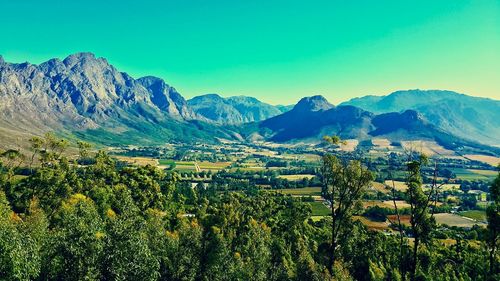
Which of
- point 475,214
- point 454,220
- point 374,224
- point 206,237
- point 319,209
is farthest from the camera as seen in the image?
point 475,214

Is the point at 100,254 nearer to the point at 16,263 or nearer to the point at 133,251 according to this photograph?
the point at 133,251

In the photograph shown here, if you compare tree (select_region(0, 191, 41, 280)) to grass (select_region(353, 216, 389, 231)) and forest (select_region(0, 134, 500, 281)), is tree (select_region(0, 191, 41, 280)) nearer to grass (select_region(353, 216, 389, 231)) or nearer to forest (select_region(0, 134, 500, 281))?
forest (select_region(0, 134, 500, 281))

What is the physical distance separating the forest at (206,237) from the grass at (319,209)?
40143mm

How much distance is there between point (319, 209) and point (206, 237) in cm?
10619

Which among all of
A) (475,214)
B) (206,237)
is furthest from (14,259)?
(475,214)

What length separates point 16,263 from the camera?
3794 cm

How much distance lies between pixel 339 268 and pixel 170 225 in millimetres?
46823

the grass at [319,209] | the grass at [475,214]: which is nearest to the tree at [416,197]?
the grass at [319,209]

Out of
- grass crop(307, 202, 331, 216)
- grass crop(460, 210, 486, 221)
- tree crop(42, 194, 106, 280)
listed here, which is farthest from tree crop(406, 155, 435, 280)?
grass crop(460, 210, 486, 221)

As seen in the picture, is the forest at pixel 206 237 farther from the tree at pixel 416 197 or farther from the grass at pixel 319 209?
the grass at pixel 319 209

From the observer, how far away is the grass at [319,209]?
16352 centimetres

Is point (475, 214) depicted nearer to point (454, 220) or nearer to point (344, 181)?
point (454, 220)

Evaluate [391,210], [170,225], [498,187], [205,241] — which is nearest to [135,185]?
[170,225]

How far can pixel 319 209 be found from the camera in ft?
563
